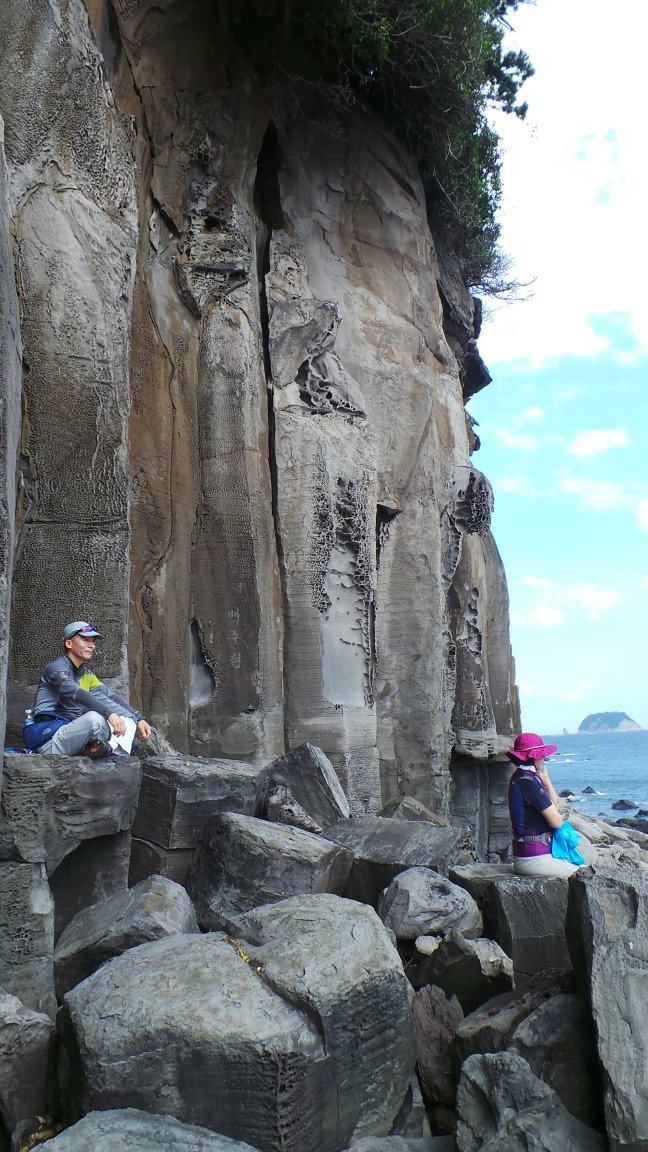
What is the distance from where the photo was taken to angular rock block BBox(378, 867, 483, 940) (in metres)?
4.58

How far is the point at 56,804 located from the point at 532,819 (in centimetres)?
262

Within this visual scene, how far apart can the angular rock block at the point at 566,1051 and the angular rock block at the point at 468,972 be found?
2.42ft

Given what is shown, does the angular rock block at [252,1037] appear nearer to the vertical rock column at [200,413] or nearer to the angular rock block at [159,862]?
the angular rock block at [159,862]

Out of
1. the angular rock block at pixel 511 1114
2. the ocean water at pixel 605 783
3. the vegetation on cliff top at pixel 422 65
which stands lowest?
the ocean water at pixel 605 783

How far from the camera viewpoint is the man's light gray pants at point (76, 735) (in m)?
4.43

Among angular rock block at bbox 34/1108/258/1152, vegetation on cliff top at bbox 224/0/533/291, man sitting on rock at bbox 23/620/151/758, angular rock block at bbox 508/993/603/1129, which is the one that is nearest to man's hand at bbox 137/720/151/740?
man sitting on rock at bbox 23/620/151/758

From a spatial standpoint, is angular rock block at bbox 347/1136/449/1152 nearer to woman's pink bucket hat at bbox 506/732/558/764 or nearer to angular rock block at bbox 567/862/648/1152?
angular rock block at bbox 567/862/648/1152

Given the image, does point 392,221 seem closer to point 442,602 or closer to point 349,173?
point 349,173

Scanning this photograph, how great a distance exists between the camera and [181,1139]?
2664mm

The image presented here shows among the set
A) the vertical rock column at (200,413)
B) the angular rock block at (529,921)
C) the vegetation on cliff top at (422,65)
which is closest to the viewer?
the angular rock block at (529,921)

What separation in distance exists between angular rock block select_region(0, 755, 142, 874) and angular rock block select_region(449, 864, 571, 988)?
6.45 ft

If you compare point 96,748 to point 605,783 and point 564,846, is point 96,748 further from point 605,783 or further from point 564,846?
point 605,783

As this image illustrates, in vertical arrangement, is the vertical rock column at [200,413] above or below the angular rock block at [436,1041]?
above

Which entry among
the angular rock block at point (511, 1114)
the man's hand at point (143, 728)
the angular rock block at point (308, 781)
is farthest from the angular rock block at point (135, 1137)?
the angular rock block at point (308, 781)
